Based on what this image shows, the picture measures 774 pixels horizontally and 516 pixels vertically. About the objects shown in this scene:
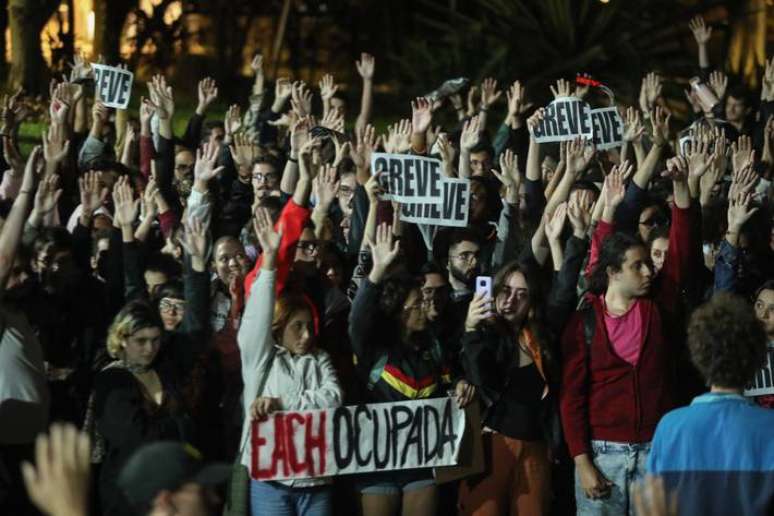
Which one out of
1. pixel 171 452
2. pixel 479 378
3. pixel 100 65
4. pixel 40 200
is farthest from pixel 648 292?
pixel 100 65

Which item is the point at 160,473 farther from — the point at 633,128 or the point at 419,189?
the point at 633,128

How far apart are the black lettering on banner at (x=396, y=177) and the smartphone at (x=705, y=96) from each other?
3665 mm

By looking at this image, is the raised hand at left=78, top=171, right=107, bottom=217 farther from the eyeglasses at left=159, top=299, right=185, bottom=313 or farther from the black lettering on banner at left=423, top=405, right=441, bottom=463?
the black lettering on banner at left=423, top=405, right=441, bottom=463

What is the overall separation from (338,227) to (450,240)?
3.27 feet

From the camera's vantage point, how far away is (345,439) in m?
7.38

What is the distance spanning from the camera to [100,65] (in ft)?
38.1

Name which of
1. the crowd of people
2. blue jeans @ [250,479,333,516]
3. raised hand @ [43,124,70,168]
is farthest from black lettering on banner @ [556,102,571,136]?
blue jeans @ [250,479,333,516]

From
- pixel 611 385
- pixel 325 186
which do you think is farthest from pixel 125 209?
pixel 611 385

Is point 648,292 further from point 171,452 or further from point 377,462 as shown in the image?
point 171,452

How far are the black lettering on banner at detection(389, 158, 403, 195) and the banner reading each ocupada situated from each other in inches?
71.4

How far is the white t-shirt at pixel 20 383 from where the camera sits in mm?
6605

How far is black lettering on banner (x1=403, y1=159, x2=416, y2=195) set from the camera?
30.0 feet

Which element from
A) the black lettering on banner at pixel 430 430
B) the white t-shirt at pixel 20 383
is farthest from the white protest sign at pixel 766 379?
the white t-shirt at pixel 20 383

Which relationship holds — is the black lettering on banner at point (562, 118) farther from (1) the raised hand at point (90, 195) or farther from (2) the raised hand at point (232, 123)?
(1) the raised hand at point (90, 195)
